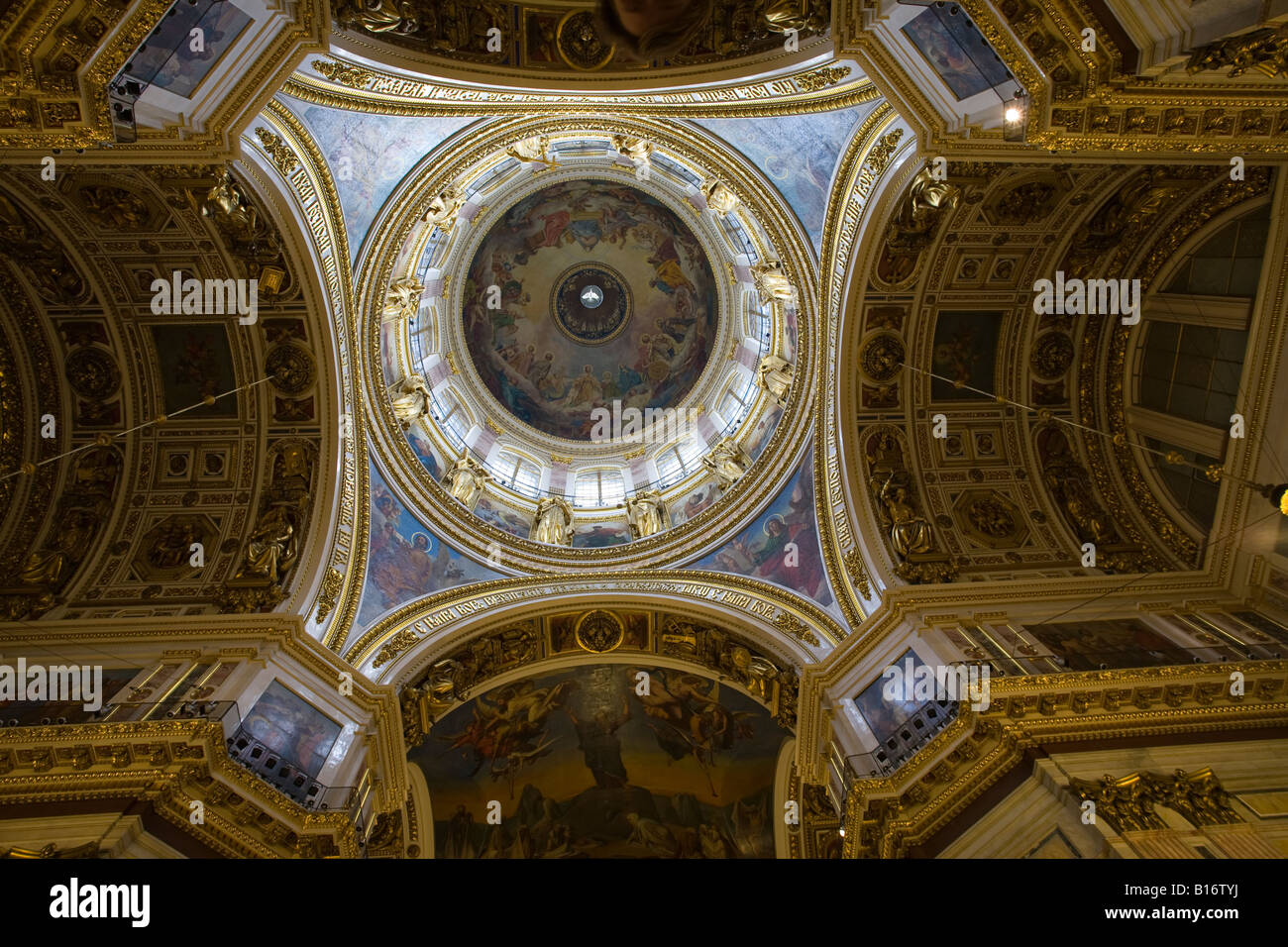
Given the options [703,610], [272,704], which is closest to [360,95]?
[272,704]

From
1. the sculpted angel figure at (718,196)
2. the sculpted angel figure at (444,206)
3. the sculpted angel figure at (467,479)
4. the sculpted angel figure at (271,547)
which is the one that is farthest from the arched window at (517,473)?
the sculpted angel figure at (718,196)

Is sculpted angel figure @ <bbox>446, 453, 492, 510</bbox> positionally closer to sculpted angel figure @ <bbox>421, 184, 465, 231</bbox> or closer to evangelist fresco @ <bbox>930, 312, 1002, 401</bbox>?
sculpted angel figure @ <bbox>421, 184, 465, 231</bbox>

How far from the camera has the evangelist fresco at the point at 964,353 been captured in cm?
1529

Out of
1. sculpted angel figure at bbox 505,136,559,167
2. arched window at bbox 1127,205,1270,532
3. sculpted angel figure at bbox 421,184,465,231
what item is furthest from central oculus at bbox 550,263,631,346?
arched window at bbox 1127,205,1270,532

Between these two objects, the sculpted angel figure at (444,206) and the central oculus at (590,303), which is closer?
the sculpted angel figure at (444,206)

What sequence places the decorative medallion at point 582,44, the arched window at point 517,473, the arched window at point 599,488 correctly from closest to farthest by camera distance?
the decorative medallion at point 582,44
the arched window at point 517,473
the arched window at point 599,488

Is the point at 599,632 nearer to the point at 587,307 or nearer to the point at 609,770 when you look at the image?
the point at 609,770

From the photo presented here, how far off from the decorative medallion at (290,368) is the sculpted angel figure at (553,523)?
7.01 meters

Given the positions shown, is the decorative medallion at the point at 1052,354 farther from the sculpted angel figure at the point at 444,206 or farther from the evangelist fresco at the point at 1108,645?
the sculpted angel figure at the point at 444,206

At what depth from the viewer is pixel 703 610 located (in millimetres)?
16562

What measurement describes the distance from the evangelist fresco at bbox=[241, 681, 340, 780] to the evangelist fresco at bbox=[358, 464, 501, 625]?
324 centimetres

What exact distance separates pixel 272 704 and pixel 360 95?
407 inches

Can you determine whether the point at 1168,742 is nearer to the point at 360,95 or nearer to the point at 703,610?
the point at 703,610
